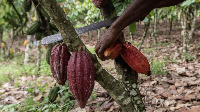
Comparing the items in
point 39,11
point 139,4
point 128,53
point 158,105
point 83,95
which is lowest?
point 158,105

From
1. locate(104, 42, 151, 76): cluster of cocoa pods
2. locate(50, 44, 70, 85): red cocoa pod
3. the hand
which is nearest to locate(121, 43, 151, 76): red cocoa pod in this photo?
locate(104, 42, 151, 76): cluster of cocoa pods

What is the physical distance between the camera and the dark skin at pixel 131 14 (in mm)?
625

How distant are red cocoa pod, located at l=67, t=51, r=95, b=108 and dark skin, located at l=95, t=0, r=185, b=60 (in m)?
0.10

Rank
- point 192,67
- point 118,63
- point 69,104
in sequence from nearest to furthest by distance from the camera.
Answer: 1. point 118,63
2. point 69,104
3. point 192,67

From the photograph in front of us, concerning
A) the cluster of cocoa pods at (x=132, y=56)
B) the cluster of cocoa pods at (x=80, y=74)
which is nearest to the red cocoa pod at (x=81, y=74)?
the cluster of cocoa pods at (x=80, y=74)

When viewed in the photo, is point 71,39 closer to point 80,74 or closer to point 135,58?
point 80,74

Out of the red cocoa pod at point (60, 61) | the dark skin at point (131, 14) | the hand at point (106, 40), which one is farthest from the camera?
the red cocoa pod at point (60, 61)

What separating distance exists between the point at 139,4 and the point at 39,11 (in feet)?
4.31

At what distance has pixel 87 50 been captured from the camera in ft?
2.87

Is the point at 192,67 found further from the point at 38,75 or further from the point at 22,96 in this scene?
the point at 38,75

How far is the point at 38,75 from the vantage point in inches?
148

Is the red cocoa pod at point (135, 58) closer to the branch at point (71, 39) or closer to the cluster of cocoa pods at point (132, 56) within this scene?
the cluster of cocoa pods at point (132, 56)

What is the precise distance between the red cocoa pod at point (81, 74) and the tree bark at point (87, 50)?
8 centimetres

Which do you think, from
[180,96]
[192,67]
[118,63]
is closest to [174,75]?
[192,67]
